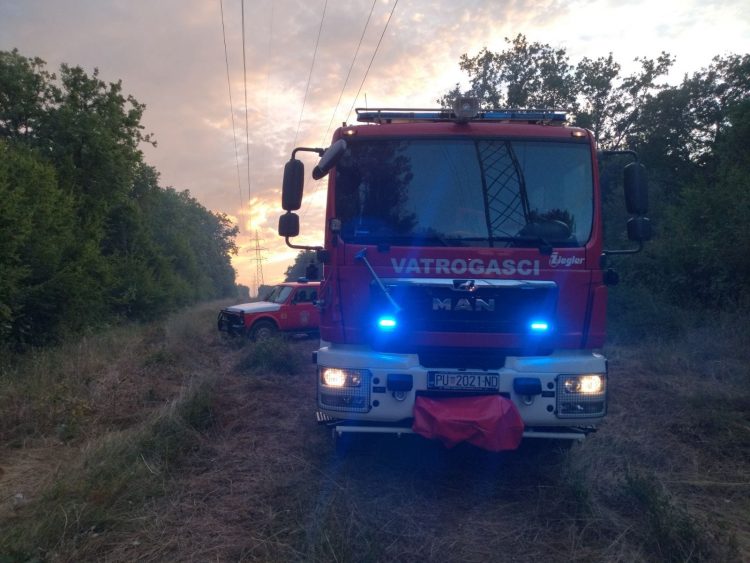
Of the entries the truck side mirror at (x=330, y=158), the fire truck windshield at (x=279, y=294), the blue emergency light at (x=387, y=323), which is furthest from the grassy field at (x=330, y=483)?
the fire truck windshield at (x=279, y=294)

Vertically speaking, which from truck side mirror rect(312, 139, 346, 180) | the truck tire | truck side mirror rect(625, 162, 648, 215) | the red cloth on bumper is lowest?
the truck tire

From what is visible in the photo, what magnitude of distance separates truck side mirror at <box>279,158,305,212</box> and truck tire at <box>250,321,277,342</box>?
35.7 ft

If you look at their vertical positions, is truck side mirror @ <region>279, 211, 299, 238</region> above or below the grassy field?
above

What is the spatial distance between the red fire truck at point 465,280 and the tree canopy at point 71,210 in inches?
270

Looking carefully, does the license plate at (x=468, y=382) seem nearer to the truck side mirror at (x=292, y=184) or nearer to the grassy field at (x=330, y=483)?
the grassy field at (x=330, y=483)

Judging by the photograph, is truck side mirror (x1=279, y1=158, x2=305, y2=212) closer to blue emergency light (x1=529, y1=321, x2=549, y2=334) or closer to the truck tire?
blue emergency light (x1=529, y1=321, x2=549, y2=334)

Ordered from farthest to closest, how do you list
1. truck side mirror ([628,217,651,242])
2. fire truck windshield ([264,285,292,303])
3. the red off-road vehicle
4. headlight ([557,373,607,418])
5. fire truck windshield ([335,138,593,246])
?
fire truck windshield ([264,285,292,303])
the red off-road vehicle
truck side mirror ([628,217,651,242])
fire truck windshield ([335,138,593,246])
headlight ([557,373,607,418])

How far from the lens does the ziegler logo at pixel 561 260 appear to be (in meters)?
4.77

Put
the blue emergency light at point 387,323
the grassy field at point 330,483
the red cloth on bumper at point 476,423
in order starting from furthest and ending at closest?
the blue emergency light at point 387,323
the red cloth on bumper at point 476,423
the grassy field at point 330,483

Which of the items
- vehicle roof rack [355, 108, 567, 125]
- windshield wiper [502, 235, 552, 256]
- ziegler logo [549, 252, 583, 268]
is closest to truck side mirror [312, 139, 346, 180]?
vehicle roof rack [355, 108, 567, 125]

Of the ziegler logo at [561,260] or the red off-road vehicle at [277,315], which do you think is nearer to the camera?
the ziegler logo at [561,260]

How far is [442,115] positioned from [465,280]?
5.80ft

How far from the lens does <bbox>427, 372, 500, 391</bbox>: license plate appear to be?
4562 mm

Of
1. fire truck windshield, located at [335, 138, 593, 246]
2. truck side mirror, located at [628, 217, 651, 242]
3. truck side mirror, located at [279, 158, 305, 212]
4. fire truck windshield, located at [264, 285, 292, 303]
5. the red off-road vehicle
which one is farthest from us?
fire truck windshield, located at [264, 285, 292, 303]
